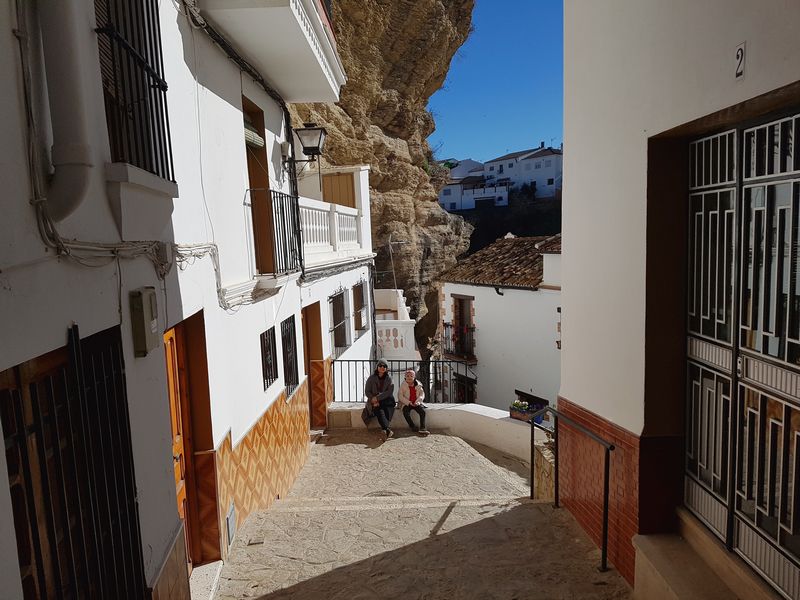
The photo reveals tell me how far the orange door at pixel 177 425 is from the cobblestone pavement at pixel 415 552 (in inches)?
27.5

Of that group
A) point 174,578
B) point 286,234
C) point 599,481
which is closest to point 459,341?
point 286,234

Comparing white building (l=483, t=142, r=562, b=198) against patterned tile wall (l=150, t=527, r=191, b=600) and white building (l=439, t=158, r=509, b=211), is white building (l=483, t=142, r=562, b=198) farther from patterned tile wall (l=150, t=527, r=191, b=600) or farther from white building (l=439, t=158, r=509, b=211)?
patterned tile wall (l=150, t=527, r=191, b=600)

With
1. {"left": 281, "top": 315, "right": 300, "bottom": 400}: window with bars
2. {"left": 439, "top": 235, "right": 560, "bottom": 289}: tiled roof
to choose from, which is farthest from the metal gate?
{"left": 439, "top": 235, "right": 560, "bottom": 289}: tiled roof

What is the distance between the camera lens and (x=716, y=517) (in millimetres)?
3350

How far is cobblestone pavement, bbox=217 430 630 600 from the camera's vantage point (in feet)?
13.3

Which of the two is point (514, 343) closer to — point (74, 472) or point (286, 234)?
point (286, 234)

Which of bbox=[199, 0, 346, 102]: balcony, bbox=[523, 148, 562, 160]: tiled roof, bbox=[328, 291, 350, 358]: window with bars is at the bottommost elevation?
bbox=[328, 291, 350, 358]: window with bars

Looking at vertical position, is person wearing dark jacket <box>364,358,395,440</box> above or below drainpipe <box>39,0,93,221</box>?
below

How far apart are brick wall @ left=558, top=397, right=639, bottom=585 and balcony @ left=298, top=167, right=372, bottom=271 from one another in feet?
16.6

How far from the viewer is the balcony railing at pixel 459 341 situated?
1822 centimetres

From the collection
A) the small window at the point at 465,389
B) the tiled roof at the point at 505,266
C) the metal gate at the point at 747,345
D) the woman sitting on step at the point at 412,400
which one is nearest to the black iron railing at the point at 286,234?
the woman sitting on step at the point at 412,400

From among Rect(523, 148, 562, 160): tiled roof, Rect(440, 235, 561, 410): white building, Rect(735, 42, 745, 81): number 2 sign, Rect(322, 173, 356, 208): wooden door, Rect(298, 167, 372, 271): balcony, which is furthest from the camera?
Rect(523, 148, 562, 160): tiled roof

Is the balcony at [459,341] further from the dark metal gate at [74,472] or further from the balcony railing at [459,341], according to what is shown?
the dark metal gate at [74,472]

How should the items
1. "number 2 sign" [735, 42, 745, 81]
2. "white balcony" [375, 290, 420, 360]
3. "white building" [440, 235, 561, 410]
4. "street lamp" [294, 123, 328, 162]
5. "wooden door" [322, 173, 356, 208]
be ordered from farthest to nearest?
"white building" [440, 235, 561, 410], "white balcony" [375, 290, 420, 360], "wooden door" [322, 173, 356, 208], "street lamp" [294, 123, 328, 162], "number 2 sign" [735, 42, 745, 81]
